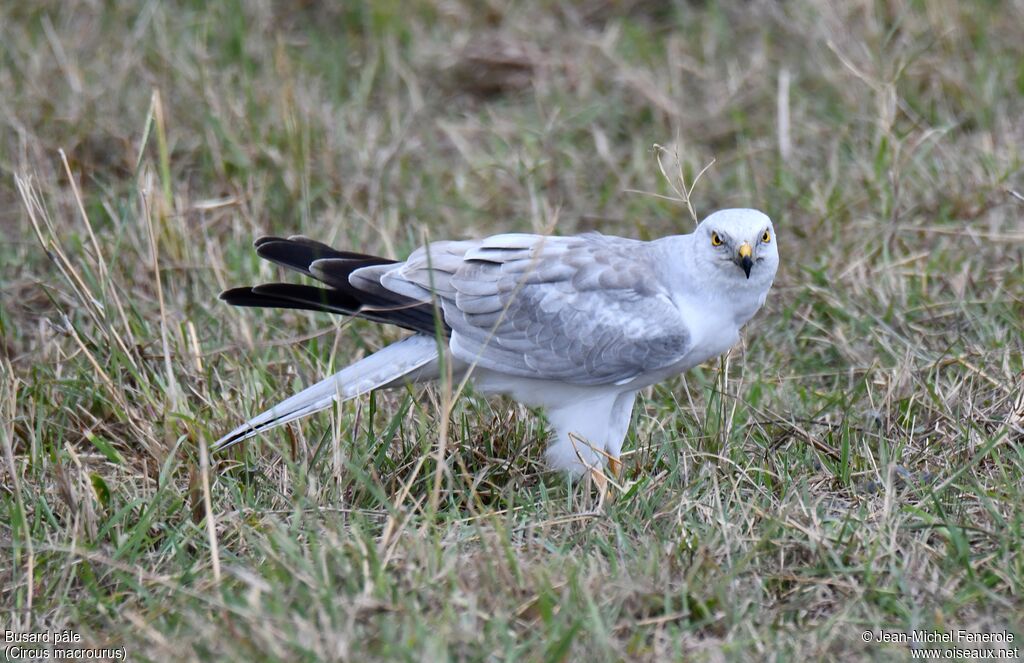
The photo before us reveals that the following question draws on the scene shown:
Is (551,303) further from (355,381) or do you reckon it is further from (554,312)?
(355,381)

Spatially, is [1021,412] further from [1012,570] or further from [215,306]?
[215,306]

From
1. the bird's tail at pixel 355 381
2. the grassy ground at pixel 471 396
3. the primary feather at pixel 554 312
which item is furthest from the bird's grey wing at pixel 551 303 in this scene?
the grassy ground at pixel 471 396

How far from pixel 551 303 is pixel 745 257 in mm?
703

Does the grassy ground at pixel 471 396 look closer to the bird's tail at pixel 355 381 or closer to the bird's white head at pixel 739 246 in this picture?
the bird's tail at pixel 355 381

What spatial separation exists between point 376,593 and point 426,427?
44.4 inches

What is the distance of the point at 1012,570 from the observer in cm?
330

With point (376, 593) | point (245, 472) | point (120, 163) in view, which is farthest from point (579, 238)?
point (120, 163)

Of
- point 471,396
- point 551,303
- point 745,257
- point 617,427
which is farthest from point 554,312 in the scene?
point 745,257

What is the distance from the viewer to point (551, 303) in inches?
165

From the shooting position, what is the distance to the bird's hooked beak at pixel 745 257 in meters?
3.83

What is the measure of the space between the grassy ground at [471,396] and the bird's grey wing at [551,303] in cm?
28

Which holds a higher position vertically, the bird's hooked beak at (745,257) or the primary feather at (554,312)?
the bird's hooked beak at (745,257)

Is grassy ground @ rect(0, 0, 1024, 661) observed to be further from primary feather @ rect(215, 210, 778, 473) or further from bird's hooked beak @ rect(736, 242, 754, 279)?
bird's hooked beak @ rect(736, 242, 754, 279)

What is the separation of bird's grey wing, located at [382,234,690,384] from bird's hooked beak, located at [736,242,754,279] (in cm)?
30
